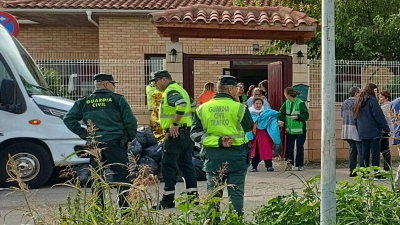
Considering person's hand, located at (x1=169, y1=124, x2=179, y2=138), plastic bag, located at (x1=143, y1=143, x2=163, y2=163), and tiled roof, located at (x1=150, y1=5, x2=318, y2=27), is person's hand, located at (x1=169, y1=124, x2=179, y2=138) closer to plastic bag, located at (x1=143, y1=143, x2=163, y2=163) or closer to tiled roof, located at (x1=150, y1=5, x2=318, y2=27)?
plastic bag, located at (x1=143, y1=143, x2=163, y2=163)

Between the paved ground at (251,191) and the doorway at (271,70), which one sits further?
the doorway at (271,70)

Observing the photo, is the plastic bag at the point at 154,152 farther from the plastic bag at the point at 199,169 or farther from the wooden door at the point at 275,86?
the wooden door at the point at 275,86

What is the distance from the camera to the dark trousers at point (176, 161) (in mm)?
7723

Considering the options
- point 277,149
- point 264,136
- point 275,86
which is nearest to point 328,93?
point 264,136

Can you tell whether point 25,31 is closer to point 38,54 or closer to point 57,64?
point 38,54

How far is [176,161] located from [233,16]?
4.96 meters

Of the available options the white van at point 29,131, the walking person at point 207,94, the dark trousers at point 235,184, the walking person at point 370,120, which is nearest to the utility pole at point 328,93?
the dark trousers at point 235,184

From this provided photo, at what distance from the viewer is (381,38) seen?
13727 millimetres

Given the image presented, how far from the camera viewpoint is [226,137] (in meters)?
6.20

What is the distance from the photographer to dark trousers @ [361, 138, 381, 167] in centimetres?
1021

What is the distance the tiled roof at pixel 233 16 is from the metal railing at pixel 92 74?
4.32 ft

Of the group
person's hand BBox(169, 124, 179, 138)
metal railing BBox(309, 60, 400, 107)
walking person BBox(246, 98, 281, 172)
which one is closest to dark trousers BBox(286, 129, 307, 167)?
walking person BBox(246, 98, 281, 172)

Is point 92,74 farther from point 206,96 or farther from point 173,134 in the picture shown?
point 173,134

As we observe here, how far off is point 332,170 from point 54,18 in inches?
566
